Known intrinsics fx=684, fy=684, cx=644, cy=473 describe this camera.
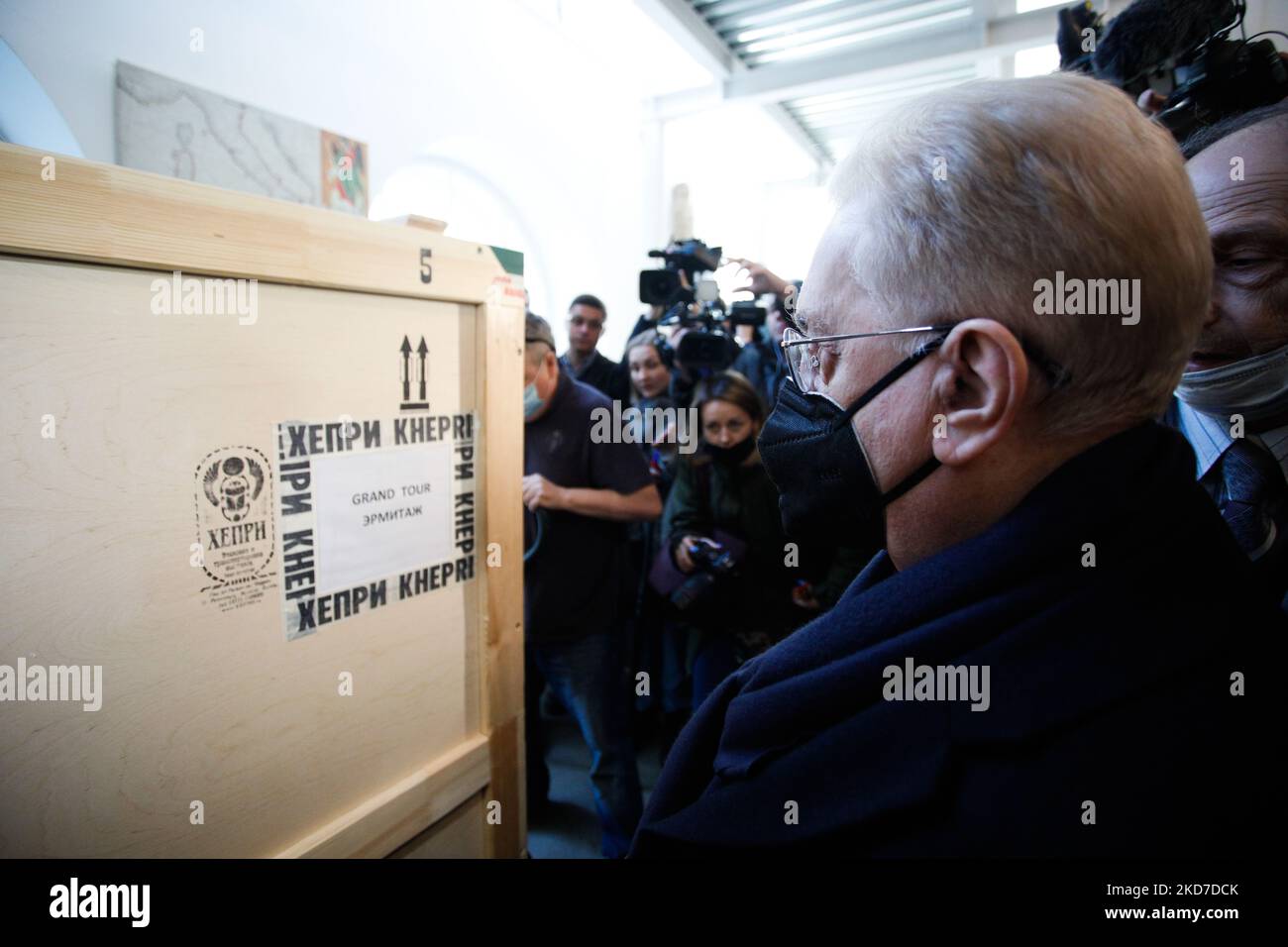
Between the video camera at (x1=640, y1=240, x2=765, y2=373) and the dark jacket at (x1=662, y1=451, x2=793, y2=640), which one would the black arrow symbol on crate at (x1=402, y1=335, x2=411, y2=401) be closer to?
the dark jacket at (x1=662, y1=451, x2=793, y2=640)

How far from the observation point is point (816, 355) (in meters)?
0.88

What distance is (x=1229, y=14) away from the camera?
1.34m

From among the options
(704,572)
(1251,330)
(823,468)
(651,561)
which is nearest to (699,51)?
(651,561)

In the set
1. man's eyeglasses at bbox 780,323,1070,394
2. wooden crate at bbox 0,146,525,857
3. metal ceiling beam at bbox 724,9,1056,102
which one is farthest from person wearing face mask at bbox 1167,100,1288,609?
metal ceiling beam at bbox 724,9,1056,102

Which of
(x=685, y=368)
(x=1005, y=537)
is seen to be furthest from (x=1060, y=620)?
(x=685, y=368)

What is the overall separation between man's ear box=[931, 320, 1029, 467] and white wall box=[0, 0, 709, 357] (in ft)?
10.8

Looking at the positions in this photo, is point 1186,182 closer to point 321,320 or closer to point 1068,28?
point 321,320

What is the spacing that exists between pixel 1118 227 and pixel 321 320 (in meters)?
1.04

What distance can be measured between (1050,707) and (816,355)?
47 cm


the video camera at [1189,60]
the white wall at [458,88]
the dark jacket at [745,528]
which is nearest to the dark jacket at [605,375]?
the dark jacket at [745,528]

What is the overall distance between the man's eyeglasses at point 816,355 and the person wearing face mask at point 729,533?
5.34 feet

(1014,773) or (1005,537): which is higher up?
(1005,537)

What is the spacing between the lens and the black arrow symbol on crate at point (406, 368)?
121cm

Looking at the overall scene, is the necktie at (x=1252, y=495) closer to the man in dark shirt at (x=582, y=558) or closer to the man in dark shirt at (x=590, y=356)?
the man in dark shirt at (x=582, y=558)
